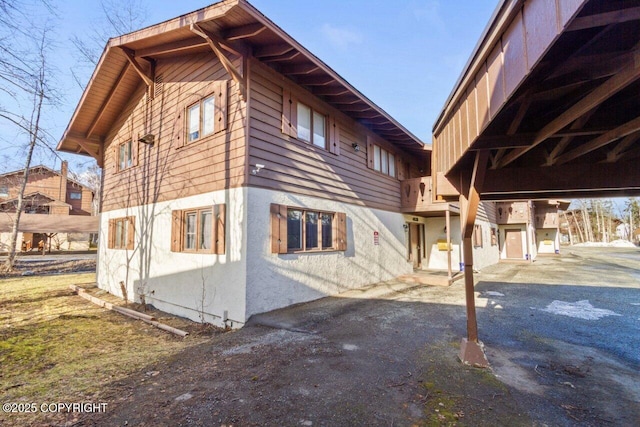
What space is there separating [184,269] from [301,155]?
3.74 metres

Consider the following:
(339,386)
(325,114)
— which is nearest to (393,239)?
(325,114)

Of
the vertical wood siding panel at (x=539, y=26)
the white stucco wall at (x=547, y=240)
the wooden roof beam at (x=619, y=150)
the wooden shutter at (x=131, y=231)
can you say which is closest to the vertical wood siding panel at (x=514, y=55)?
the vertical wood siding panel at (x=539, y=26)

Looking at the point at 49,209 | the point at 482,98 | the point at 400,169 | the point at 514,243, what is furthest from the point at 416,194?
the point at 49,209

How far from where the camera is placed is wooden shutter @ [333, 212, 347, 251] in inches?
299

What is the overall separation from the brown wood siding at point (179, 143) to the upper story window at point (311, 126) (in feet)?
5.48

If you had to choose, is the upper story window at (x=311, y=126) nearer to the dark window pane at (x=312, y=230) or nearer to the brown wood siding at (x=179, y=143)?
the brown wood siding at (x=179, y=143)

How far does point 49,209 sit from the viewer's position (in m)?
27.4

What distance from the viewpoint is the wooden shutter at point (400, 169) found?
37.8 ft

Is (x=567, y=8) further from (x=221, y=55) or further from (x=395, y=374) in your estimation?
(x=221, y=55)

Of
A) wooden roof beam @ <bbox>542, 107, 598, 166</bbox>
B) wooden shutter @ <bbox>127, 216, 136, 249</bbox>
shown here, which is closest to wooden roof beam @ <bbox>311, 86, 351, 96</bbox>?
wooden roof beam @ <bbox>542, 107, 598, 166</bbox>

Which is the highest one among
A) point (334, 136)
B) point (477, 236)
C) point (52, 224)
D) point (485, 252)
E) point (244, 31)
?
point (244, 31)

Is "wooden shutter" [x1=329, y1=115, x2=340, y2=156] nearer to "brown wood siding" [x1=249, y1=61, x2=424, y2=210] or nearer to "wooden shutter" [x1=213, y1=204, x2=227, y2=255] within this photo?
"brown wood siding" [x1=249, y1=61, x2=424, y2=210]

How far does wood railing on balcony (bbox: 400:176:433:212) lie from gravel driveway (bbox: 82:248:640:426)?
529 cm

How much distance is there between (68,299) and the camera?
8.86 m
